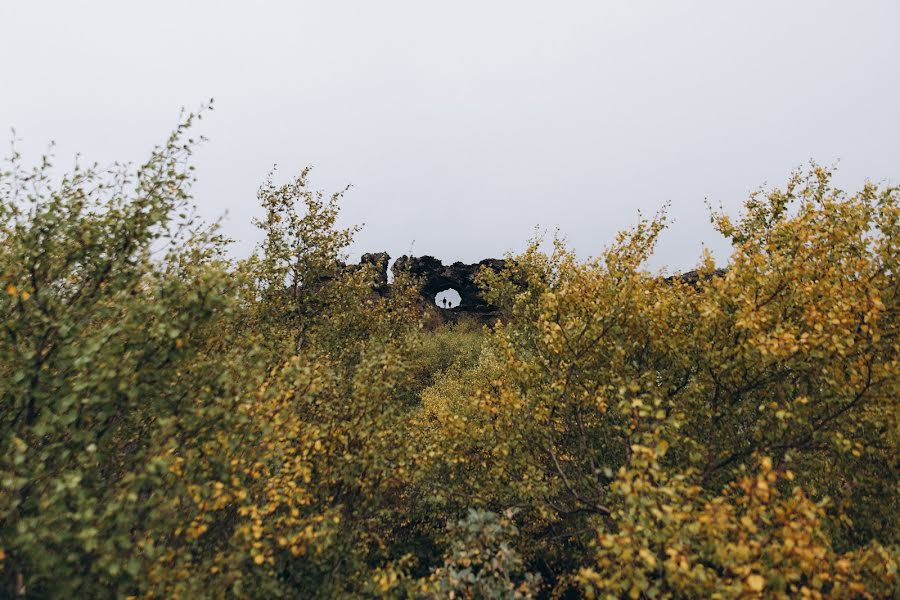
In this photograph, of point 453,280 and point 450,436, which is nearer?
point 450,436

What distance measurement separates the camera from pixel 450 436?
484 inches

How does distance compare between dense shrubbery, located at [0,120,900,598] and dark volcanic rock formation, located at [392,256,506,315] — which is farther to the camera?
dark volcanic rock formation, located at [392,256,506,315]

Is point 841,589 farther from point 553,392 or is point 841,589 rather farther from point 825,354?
point 553,392

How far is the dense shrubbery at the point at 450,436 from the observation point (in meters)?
6.16

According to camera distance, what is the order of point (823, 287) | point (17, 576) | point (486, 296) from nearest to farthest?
point (17, 576), point (823, 287), point (486, 296)

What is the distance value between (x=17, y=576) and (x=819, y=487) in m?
15.5

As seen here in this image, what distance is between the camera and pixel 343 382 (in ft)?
40.1

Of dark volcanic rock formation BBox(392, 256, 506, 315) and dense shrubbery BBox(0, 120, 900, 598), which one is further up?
dark volcanic rock formation BBox(392, 256, 506, 315)

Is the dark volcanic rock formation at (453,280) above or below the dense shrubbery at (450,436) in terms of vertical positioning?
above

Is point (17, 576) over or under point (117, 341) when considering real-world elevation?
under

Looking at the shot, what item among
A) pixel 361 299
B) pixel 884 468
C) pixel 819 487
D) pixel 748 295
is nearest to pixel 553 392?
pixel 748 295

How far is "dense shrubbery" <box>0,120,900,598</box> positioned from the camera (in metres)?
6.16

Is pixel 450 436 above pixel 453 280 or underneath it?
underneath

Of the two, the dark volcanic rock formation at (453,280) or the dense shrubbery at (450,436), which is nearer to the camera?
the dense shrubbery at (450,436)
